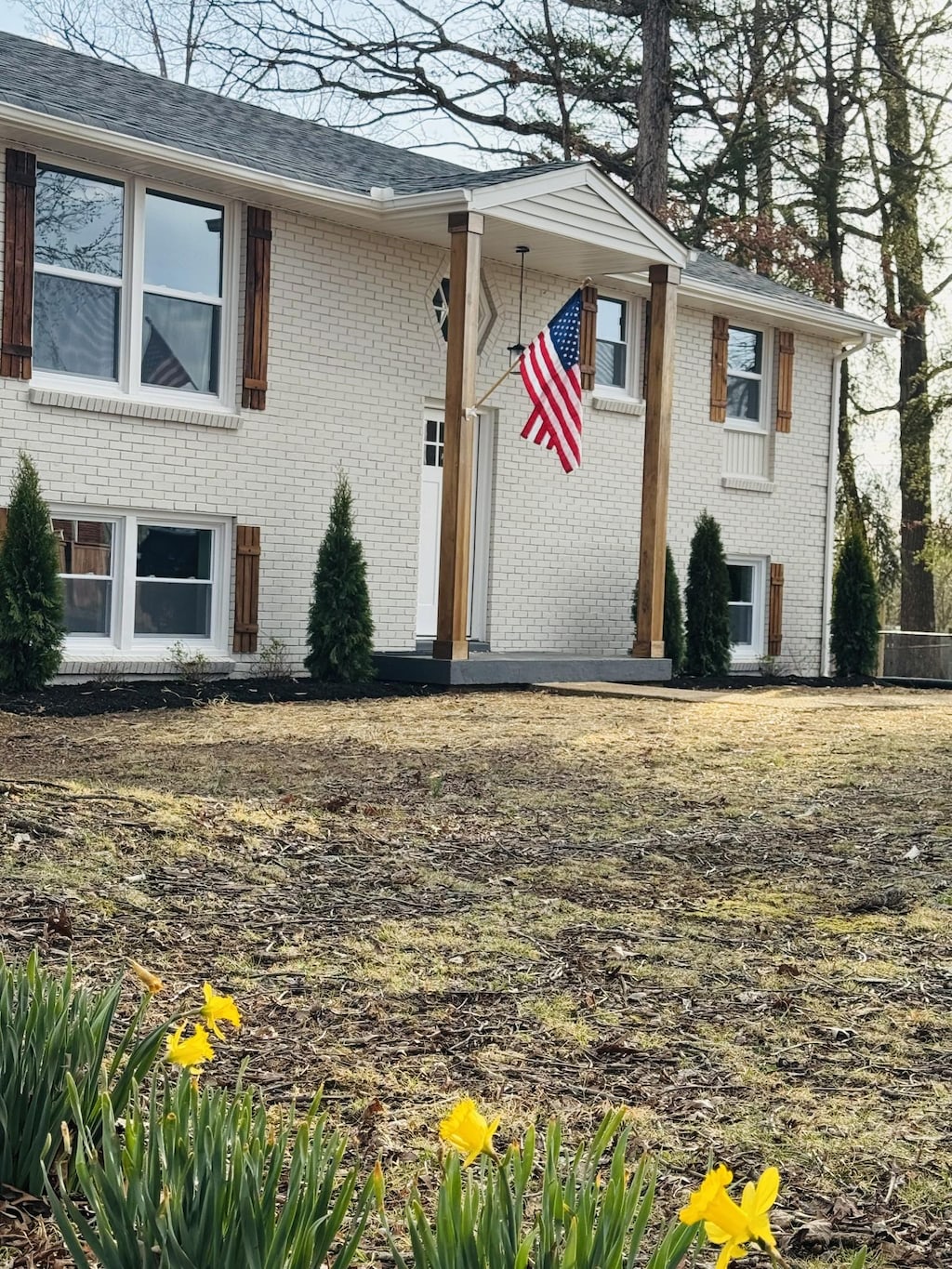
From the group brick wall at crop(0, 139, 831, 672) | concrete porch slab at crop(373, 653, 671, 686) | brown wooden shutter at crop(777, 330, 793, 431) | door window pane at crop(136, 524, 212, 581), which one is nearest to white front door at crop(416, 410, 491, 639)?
brick wall at crop(0, 139, 831, 672)

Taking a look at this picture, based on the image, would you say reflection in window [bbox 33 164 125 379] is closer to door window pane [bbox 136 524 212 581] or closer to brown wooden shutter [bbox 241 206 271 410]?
brown wooden shutter [bbox 241 206 271 410]

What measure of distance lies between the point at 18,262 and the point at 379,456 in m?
4.01

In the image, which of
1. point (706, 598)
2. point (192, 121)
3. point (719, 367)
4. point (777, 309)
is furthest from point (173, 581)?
point (777, 309)

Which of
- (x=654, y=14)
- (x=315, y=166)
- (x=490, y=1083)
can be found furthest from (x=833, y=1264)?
(x=654, y=14)

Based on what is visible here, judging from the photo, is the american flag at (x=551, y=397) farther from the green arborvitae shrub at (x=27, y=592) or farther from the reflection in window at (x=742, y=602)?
the reflection in window at (x=742, y=602)

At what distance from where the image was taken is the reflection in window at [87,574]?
1209 cm

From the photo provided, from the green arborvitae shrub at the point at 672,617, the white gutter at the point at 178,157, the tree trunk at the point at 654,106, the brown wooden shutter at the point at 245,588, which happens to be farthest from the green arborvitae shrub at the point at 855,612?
the brown wooden shutter at the point at 245,588

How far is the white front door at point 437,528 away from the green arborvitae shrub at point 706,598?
9.01 ft

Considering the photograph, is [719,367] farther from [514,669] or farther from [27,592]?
[27,592]

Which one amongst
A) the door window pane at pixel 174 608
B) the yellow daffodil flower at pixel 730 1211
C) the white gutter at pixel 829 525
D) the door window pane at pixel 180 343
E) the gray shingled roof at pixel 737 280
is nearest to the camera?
the yellow daffodil flower at pixel 730 1211

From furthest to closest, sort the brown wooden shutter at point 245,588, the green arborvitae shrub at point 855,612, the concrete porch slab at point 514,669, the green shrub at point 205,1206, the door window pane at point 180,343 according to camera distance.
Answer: the green arborvitae shrub at point 855,612, the brown wooden shutter at point 245,588, the concrete porch slab at point 514,669, the door window pane at point 180,343, the green shrub at point 205,1206

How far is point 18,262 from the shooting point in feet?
37.3

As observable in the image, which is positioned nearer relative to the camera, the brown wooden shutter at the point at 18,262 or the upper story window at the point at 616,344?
the brown wooden shutter at the point at 18,262

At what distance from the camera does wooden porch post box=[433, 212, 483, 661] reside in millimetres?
12781
